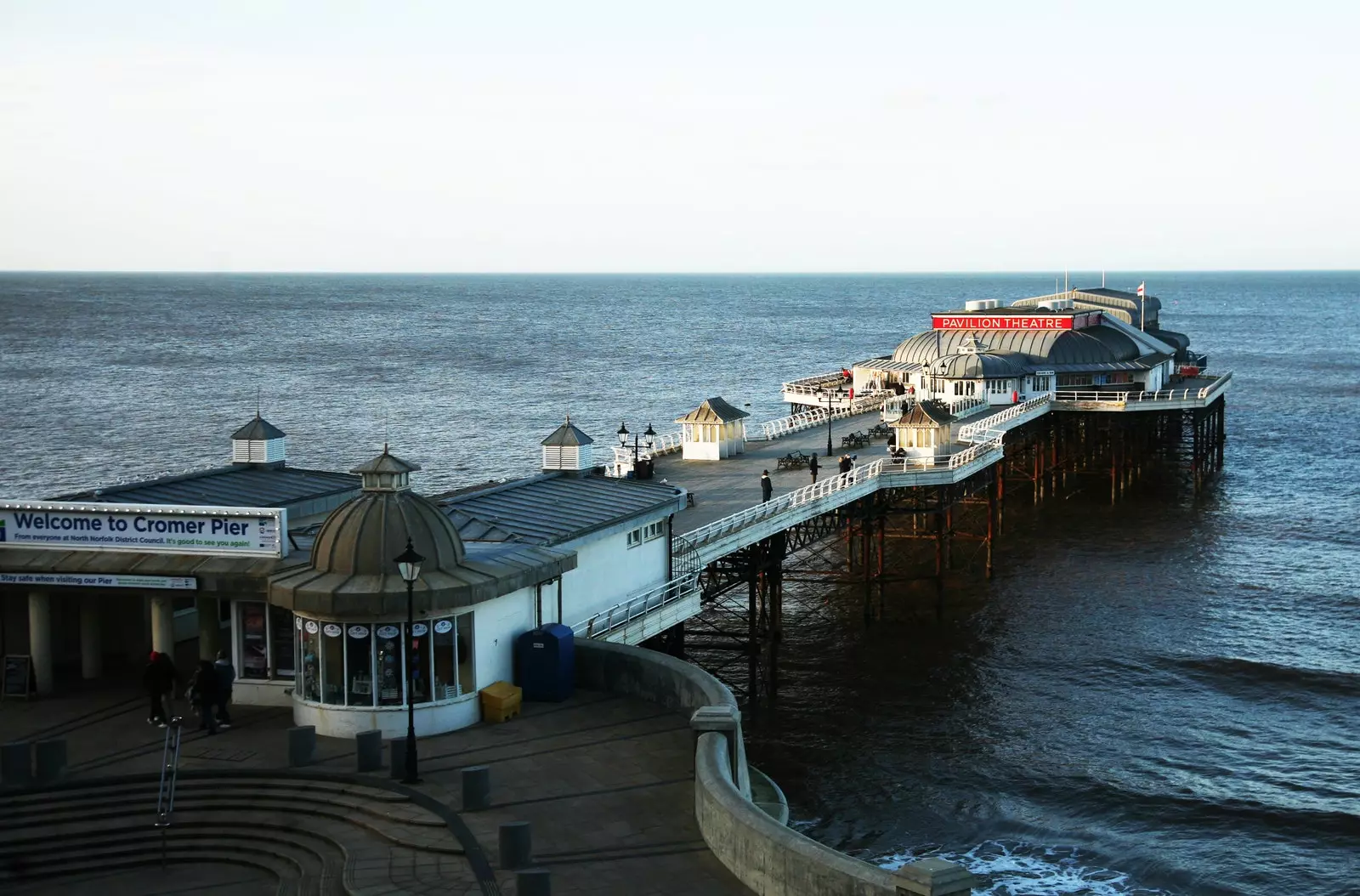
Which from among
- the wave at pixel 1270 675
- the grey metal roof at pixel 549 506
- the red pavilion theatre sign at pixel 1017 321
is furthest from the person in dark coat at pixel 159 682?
the red pavilion theatre sign at pixel 1017 321

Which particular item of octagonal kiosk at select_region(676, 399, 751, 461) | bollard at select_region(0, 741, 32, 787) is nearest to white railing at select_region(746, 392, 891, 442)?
octagonal kiosk at select_region(676, 399, 751, 461)

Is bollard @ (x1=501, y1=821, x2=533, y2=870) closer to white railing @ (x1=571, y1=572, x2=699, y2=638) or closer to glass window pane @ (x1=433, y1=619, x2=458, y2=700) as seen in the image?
glass window pane @ (x1=433, y1=619, x2=458, y2=700)

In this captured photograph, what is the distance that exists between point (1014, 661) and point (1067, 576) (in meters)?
11.9

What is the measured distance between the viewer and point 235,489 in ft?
108

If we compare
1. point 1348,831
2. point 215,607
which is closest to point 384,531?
point 215,607

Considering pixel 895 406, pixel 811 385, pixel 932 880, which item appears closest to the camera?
pixel 932 880

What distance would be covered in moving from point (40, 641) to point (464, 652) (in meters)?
7.22

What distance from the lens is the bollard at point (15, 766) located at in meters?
21.0

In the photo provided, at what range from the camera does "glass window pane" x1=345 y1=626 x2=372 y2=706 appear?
75.6ft

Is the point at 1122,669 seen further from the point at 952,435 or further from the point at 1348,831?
the point at 952,435

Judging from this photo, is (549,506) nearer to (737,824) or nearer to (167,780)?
(167,780)

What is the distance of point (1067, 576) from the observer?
53.2 m

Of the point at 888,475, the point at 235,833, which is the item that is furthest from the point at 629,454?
the point at 235,833

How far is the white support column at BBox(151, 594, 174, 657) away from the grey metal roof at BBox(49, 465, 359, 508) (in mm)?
4612
